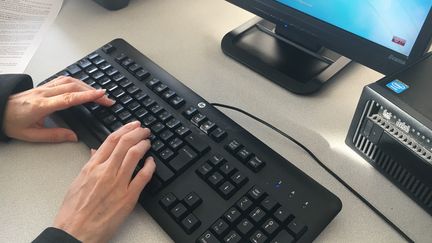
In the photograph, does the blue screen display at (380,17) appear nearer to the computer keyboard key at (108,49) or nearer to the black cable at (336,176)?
the black cable at (336,176)

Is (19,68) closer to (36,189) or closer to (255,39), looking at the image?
(36,189)

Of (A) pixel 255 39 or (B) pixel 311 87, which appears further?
(A) pixel 255 39

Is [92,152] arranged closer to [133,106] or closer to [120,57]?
[133,106]

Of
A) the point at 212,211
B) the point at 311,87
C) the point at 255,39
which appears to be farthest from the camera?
→ the point at 255,39

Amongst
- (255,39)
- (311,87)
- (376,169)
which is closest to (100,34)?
(255,39)

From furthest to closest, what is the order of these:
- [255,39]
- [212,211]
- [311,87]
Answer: [255,39] < [311,87] < [212,211]

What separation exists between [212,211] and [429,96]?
12.0 inches

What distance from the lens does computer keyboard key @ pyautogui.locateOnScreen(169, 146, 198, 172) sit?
0.51 meters

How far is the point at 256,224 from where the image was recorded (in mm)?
447

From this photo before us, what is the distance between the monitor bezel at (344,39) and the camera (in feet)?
1.67

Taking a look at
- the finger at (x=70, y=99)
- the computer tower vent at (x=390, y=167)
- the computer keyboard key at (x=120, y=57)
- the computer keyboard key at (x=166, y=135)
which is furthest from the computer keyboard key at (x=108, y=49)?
the computer tower vent at (x=390, y=167)

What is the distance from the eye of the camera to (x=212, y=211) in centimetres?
47

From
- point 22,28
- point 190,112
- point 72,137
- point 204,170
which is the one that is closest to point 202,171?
point 204,170

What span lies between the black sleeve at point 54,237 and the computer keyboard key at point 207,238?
143 millimetres
